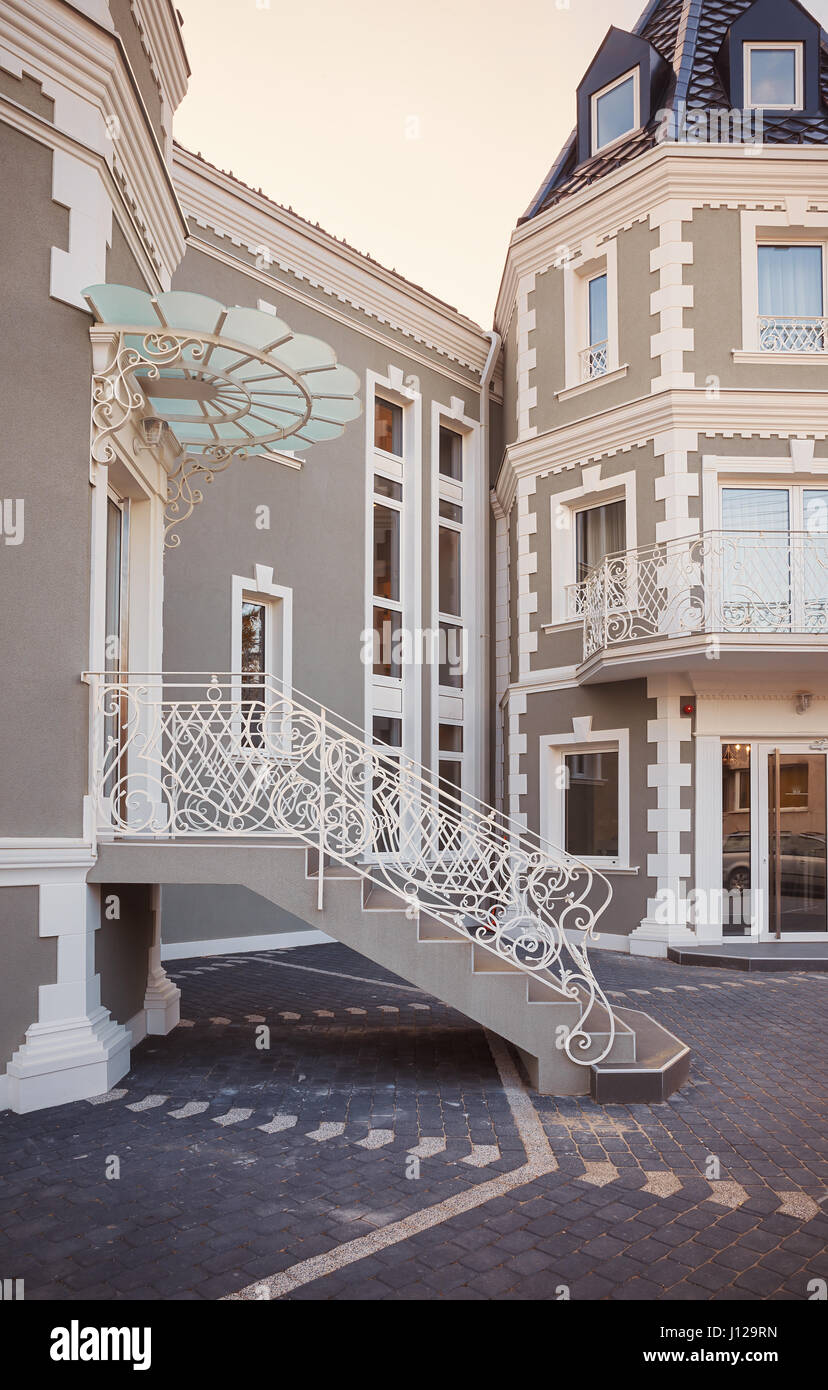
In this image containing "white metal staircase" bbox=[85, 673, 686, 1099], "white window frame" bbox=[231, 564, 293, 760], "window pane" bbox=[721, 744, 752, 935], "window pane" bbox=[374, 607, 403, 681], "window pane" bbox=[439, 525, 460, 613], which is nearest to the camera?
"white metal staircase" bbox=[85, 673, 686, 1099]

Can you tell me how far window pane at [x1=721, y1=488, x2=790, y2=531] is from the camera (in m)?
12.4

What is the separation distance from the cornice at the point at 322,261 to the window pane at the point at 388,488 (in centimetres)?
234

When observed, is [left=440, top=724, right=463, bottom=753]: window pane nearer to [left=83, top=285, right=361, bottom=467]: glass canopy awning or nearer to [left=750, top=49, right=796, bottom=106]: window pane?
[left=83, top=285, right=361, bottom=467]: glass canopy awning

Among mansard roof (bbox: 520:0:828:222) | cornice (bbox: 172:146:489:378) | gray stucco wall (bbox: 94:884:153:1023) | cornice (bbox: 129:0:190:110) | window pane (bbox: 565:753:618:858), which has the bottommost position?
gray stucco wall (bbox: 94:884:153:1023)

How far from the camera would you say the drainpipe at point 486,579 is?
16.4m

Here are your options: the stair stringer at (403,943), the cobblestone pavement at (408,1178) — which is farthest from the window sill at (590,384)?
the stair stringer at (403,943)

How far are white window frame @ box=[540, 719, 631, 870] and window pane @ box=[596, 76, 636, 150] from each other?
27.8 ft

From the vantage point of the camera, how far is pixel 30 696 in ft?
19.5

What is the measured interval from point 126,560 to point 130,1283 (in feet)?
17.9

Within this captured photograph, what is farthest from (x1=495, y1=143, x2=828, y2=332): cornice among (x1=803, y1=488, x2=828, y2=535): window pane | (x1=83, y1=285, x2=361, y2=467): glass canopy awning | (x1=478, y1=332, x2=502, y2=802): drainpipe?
(x1=83, y1=285, x2=361, y2=467): glass canopy awning

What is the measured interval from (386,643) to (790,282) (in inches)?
290

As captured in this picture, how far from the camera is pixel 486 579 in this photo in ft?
55.2

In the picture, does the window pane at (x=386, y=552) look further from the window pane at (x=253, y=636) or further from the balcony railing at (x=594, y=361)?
the balcony railing at (x=594, y=361)
